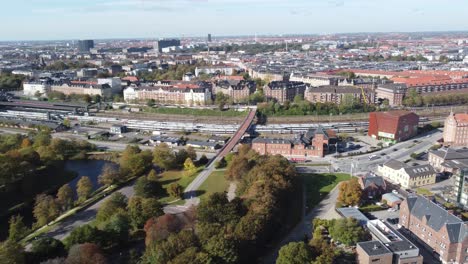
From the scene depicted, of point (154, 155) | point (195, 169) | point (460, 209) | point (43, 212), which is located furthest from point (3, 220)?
point (460, 209)

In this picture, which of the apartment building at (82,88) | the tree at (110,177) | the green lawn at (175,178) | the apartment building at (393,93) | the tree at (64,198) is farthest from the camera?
the apartment building at (82,88)

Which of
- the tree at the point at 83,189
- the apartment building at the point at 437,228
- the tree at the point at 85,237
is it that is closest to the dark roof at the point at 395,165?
the apartment building at the point at 437,228

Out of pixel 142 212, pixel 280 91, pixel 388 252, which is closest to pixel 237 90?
pixel 280 91

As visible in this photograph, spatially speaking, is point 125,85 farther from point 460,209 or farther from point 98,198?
point 460,209

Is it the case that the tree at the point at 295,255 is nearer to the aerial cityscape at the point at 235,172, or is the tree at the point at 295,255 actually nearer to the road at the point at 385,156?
the aerial cityscape at the point at 235,172

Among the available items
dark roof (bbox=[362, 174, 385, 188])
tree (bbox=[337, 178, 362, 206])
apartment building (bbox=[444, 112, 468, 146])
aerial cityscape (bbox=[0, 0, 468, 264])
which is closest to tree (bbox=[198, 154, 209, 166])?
aerial cityscape (bbox=[0, 0, 468, 264])

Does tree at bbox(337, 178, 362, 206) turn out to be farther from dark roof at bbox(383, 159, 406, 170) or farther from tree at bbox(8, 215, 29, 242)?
tree at bbox(8, 215, 29, 242)
